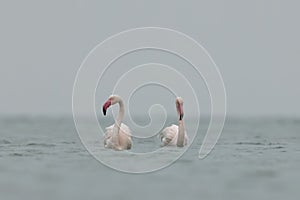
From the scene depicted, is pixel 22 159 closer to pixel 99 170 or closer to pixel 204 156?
pixel 99 170

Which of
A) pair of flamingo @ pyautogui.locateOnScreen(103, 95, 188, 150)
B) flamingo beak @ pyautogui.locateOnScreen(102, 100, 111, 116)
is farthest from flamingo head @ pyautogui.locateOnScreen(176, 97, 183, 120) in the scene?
flamingo beak @ pyautogui.locateOnScreen(102, 100, 111, 116)

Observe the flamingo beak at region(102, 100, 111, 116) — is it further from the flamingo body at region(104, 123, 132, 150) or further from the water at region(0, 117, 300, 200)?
the water at region(0, 117, 300, 200)

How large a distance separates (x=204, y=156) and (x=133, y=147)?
3.76 m

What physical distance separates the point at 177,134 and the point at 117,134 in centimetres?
263

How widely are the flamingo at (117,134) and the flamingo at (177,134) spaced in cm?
152

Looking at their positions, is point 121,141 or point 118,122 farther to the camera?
point 118,122

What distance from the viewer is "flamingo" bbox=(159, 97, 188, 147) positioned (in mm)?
37719

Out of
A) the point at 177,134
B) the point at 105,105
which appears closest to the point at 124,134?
the point at 105,105

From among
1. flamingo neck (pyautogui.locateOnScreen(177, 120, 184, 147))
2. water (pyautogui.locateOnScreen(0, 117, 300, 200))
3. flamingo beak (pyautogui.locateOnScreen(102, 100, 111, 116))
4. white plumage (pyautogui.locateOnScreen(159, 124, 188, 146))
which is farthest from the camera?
white plumage (pyautogui.locateOnScreen(159, 124, 188, 146))

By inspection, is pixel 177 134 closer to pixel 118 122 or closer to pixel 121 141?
pixel 118 122

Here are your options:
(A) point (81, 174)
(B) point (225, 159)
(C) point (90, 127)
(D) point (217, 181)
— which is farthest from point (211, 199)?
(C) point (90, 127)

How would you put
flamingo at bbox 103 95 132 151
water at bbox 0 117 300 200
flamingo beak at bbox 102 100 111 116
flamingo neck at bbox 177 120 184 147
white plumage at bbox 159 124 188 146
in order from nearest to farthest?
water at bbox 0 117 300 200
flamingo beak at bbox 102 100 111 116
flamingo at bbox 103 95 132 151
flamingo neck at bbox 177 120 184 147
white plumage at bbox 159 124 188 146

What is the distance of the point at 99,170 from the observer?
3194cm

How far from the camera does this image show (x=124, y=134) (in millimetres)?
37625
